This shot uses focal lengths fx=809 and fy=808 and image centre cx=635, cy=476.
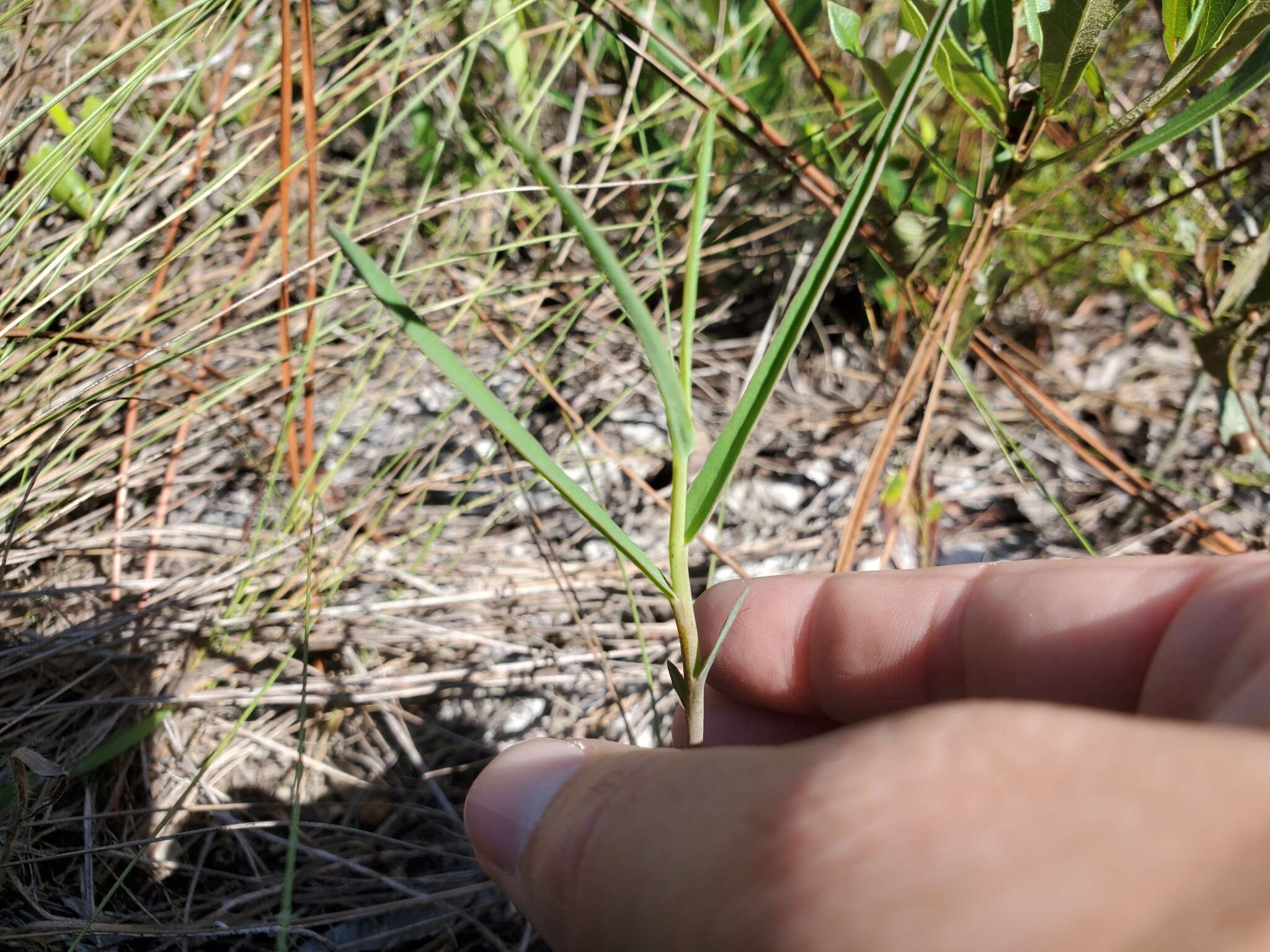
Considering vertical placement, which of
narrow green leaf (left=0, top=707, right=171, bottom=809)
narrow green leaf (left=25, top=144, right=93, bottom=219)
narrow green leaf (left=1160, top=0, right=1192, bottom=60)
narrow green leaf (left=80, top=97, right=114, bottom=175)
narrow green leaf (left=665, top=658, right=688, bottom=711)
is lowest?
narrow green leaf (left=665, top=658, right=688, bottom=711)

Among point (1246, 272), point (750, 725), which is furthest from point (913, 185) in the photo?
point (750, 725)

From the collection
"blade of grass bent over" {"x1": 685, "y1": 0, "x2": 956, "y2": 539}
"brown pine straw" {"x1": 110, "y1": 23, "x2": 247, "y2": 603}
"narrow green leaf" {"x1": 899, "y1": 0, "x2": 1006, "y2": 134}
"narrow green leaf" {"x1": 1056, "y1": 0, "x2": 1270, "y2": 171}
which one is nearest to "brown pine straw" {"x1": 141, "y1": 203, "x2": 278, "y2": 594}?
"brown pine straw" {"x1": 110, "y1": 23, "x2": 247, "y2": 603}

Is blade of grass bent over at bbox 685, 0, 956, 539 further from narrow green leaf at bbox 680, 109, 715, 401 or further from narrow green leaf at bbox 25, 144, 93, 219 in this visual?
narrow green leaf at bbox 25, 144, 93, 219

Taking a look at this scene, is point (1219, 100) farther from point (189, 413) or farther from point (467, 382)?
point (189, 413)

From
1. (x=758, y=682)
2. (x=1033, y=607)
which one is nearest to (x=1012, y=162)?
(x=1033, y=607)

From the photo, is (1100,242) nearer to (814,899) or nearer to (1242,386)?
(1242,386)
